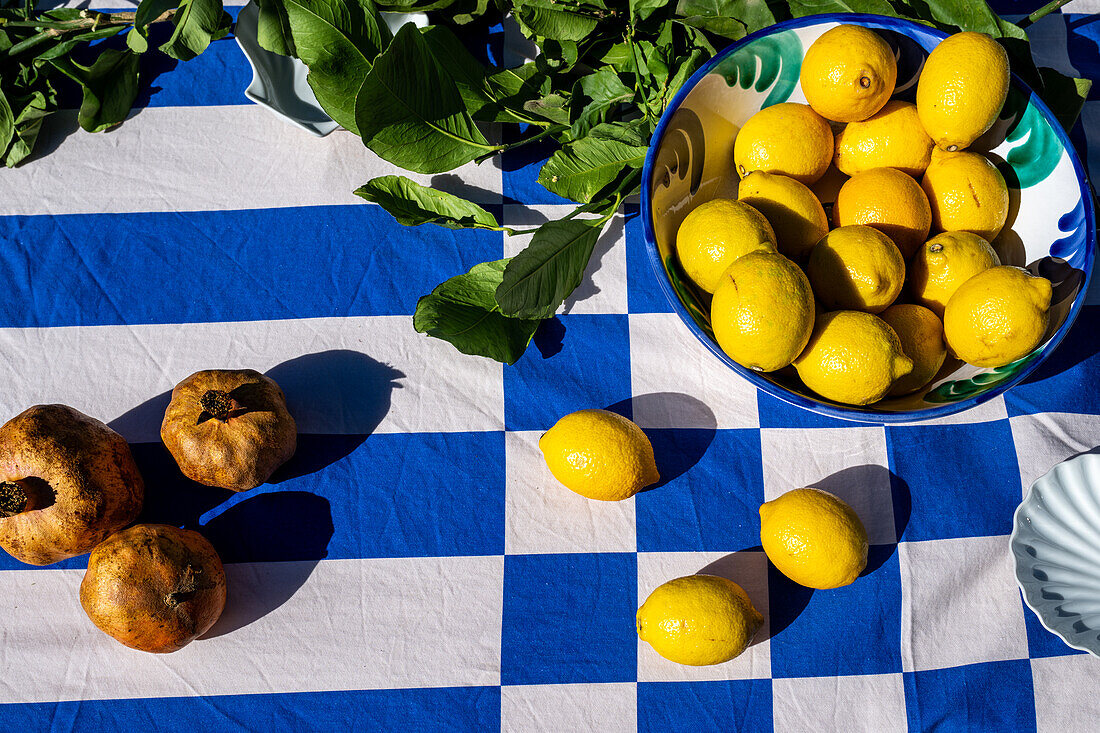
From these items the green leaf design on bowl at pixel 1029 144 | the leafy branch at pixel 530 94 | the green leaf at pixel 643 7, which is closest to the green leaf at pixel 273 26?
the leafy branch at pixel 530 94

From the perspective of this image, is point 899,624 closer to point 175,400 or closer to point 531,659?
point 531,659

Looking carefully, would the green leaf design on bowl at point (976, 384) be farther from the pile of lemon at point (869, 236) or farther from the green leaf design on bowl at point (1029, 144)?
the green leaf design on bowl at point (1029, 144)

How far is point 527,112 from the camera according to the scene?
0.76 meters

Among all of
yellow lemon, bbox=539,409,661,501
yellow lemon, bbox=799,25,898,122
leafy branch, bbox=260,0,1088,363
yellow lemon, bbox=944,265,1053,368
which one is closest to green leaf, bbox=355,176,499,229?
leafy branch, bbox=260,0,1088,363

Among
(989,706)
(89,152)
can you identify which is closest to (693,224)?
(989,706)

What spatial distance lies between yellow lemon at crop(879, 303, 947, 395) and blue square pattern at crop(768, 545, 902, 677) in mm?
201

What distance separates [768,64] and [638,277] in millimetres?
234

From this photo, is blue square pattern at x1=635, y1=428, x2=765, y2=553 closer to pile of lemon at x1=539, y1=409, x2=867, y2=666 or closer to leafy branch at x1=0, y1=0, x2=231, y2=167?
pile of lemon at x1=539, y1=409, x2=867, y2=666

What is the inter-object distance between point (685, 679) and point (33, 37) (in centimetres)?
94

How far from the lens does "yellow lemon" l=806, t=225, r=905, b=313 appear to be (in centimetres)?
58

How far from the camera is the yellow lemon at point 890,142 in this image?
646mm

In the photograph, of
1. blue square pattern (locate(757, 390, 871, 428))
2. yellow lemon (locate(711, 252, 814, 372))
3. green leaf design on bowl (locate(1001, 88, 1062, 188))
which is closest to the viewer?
yellow lemon (locate(711, 252, 814, 372))

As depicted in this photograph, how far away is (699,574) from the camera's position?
27.5 inches

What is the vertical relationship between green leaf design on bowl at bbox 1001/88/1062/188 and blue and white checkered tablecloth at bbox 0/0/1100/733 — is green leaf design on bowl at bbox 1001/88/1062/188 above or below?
above
